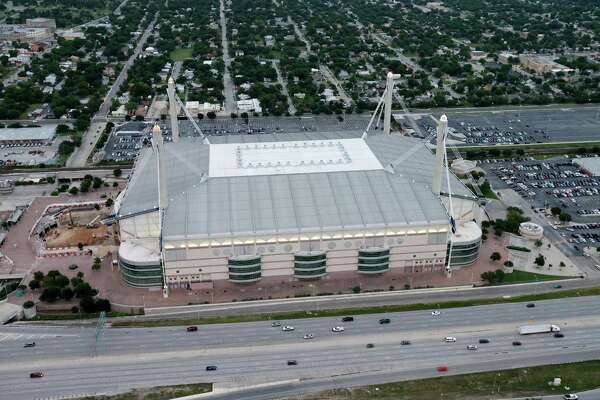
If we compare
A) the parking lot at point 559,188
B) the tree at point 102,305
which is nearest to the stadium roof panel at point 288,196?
the tree at point 102,305

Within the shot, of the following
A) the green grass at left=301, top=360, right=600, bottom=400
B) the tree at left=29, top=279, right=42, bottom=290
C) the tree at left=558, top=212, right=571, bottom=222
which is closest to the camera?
the green grass at left=301, top=360, right=600, bottom=400

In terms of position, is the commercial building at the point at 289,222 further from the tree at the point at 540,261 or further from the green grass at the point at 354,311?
the tree at the point at 540,261

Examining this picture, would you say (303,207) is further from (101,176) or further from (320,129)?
(320,129)

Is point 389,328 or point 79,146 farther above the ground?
point 389,328

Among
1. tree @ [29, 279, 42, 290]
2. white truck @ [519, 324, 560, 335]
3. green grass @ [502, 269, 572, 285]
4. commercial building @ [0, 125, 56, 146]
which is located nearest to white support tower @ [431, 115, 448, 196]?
green grass @ [502, 269, 572, 285]

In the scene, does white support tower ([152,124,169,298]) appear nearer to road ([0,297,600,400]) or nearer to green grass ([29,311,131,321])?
green grass ([29,311,131,321])

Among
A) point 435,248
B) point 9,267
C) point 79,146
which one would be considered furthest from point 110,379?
point 79,146
